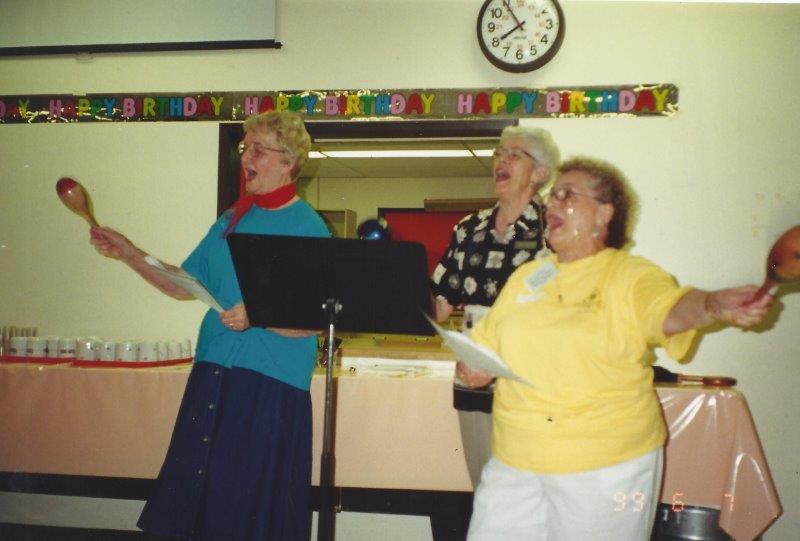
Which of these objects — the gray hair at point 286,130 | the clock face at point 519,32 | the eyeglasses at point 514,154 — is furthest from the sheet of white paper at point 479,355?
the clock face at point 519,32

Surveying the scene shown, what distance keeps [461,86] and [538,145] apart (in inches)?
47.0

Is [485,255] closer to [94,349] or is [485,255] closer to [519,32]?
[519,32]

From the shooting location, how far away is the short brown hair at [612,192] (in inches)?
57.4

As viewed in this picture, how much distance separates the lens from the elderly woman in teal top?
1783 mm

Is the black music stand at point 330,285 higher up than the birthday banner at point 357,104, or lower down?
lower down

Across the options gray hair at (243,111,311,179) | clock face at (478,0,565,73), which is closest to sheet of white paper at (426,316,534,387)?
gray hair at (243,111,311,179)

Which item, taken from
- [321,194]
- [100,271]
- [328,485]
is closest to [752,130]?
[328,485]

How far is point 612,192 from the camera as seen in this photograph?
147 centimetres

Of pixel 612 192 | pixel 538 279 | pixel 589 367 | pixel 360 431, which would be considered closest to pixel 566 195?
pixel 612 192

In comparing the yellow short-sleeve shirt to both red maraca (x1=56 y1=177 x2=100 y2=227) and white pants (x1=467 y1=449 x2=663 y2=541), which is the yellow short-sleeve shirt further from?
red maraca (x1=56 y1=177 x2=100 y2=227)

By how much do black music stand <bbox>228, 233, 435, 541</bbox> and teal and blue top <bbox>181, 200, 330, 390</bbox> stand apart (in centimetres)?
20

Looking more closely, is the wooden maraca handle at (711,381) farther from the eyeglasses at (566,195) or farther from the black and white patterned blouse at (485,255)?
the eyeglasses at (566,195)

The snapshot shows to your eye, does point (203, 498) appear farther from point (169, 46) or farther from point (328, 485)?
point (169, 46)

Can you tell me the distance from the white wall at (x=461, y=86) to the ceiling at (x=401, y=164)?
232 cm
